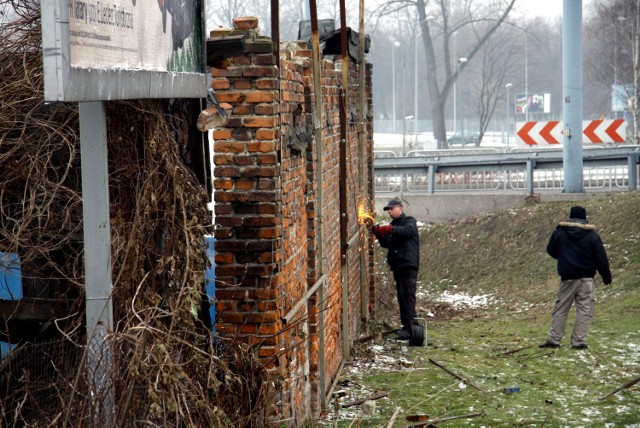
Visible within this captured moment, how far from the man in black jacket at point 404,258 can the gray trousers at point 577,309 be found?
71.0 inches

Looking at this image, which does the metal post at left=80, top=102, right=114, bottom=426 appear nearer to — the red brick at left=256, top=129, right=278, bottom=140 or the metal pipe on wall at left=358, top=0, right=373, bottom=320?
the red brick at left=256, top=129, right=278, bottom=140

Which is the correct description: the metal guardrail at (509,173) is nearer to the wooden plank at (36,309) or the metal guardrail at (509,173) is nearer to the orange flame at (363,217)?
the orange flame at (363,217)

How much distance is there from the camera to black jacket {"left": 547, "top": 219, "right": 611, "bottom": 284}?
1130 centimetres

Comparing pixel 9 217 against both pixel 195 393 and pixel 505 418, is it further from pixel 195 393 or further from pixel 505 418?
pixel 505 418

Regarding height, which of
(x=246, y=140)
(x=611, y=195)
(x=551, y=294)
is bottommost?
(x=551, y=294)

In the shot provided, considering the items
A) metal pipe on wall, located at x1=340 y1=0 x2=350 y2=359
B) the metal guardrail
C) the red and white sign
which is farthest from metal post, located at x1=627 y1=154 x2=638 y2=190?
metal pipe on wall, located at x1=340 y1=0 x2=350 y2=359

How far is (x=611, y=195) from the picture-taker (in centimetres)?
1938

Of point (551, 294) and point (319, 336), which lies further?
point (551, 294)

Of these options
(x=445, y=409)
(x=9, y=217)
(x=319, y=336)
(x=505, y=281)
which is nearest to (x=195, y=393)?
(x=9, y=217)

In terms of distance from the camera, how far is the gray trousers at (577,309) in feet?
37.3

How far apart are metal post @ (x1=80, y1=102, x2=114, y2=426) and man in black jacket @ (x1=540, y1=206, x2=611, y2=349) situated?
8.22m

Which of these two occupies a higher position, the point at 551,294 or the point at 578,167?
the point at 578,167

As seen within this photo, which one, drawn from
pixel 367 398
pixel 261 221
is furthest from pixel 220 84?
pixel 367 398

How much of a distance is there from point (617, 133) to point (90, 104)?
22.5 metres
